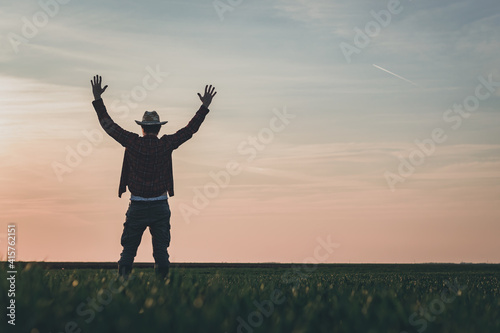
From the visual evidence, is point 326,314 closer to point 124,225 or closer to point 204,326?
point 204,326

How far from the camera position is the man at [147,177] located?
432 inches

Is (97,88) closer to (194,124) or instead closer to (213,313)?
(194,124)

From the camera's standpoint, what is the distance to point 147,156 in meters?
11.1

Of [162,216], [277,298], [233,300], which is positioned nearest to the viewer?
[233,300]

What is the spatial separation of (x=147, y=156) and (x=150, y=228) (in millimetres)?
1310

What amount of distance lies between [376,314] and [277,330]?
1268 millimetres

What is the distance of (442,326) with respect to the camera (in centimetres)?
589

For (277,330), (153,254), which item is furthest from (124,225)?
(277,330)

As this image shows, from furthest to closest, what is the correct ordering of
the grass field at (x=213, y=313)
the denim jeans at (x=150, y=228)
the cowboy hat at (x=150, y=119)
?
1. the cowboy hat at (x=150, y=119)
2. the denim jeans at (x=150, y=228)
3. the grass field at (x=213, y=313)

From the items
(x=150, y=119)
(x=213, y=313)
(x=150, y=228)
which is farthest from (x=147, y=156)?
(x=213, y=313)

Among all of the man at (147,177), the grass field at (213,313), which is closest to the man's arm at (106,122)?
the man at (147,177)

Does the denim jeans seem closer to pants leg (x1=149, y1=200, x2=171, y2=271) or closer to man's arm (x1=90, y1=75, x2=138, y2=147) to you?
pants leg (x1=149, y1=200, x2=171, y2=271)

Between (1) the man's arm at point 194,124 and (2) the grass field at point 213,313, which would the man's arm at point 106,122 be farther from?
(2) the grass field at point 213,313

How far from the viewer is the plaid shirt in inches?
433
